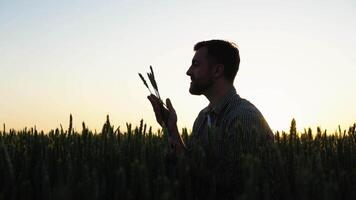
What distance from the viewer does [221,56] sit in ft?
23.9

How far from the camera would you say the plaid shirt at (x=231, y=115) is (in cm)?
565

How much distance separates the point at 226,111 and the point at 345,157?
3300 millimetres

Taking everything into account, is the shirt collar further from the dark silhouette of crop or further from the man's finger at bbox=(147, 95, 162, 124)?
the dark silhouette of crop

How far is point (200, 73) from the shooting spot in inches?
281

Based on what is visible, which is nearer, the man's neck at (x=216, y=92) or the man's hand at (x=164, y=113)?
the man's hand at (x=164, y=113)

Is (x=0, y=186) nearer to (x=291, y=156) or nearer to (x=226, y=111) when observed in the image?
(x=291, y=156)

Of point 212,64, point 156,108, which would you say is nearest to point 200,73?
point 212,64

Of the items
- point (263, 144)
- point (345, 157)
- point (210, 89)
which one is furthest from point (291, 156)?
point (210, 89)

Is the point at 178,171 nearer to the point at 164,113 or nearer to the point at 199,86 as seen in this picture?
the point at 164,113

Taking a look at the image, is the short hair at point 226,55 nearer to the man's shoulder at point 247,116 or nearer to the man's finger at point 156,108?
the man's shoulder at point 247,116

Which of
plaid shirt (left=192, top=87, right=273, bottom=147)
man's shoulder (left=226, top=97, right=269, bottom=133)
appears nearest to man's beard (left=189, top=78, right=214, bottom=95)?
plaid shirt (left=192, top=87, right=273, bottom=147)

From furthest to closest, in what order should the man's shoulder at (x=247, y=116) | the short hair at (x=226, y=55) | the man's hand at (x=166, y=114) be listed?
the short hair at (x=226, y=55) < the man's shoulder at (x=247, y=116) < the man's hand at (x=166, y=114)

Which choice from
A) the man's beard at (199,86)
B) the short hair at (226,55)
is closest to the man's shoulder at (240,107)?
the man's beard at (199,86)

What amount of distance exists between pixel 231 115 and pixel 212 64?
4.68ft
